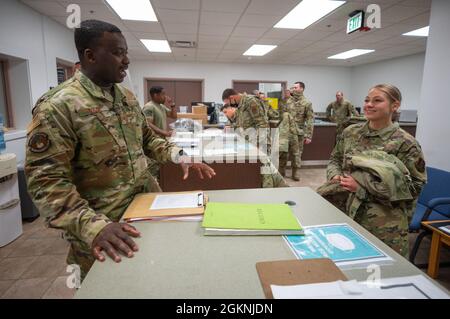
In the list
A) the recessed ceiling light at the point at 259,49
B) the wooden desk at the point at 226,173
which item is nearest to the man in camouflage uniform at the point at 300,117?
the recessed ceiling light at the point at 259,49

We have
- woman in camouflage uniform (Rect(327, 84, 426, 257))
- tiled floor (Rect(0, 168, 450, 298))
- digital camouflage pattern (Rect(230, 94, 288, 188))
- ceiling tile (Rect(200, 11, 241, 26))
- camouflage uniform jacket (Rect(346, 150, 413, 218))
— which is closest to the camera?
camouflage uniform jacket (Rect(346, 150, 413, 218))

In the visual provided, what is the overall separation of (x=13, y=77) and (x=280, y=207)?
4357 mm

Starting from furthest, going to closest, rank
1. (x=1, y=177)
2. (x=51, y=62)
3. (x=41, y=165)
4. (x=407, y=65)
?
(x=407, y=65) < (x=51, y=62) < (x=1, y=177) < (x=41, y=165)

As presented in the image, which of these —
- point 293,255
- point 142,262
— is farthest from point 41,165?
point 293,255

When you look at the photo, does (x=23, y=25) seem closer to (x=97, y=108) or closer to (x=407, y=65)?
(x=97, y=108)

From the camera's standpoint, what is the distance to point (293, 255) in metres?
0.74

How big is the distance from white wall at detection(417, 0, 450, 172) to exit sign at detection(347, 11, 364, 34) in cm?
90

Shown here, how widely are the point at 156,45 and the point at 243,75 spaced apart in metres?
3.32

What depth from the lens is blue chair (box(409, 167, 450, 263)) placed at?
2094 millimetres

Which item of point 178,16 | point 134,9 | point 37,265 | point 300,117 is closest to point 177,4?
point 178,16

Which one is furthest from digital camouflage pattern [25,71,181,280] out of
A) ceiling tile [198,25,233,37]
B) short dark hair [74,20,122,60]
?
ceiling tile [198,25,233,37]

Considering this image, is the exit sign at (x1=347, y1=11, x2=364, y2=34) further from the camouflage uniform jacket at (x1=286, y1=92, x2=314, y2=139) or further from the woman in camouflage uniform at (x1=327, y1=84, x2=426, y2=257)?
the woman in camouflage uniform at (x1=327, y1=84, x2=426, y2=257)

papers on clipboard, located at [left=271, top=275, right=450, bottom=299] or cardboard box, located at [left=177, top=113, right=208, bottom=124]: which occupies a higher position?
cardboard box, located at [left=177, top=113, right=208, bottom=124]

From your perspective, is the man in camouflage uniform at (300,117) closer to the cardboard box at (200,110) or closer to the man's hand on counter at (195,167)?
the cardboard box at (200,110)
